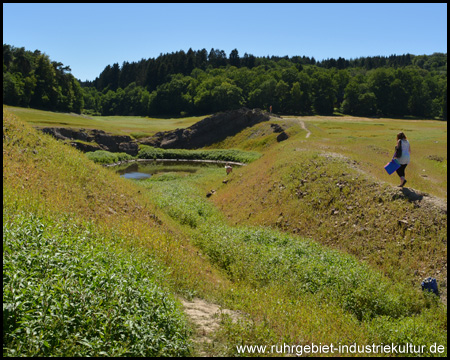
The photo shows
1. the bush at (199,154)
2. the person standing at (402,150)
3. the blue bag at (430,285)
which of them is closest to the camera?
the blue bag at (430,285)

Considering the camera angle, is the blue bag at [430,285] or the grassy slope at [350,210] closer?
the blue bag at [430,285]

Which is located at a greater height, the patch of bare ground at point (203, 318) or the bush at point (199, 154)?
the bush at point (199, 154)

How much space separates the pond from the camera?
5616 centimetres

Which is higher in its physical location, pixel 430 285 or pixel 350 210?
pixel 350 210

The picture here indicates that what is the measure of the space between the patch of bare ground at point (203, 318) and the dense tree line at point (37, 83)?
4544 inches

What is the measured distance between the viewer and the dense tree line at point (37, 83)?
4348 inches

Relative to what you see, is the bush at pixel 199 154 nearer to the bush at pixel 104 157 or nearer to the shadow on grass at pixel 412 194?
the bush at pixel 104 157

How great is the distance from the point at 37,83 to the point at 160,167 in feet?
266

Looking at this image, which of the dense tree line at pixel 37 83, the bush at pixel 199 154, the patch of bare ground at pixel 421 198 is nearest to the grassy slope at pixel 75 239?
the patch of bare ground at pixel 421 198

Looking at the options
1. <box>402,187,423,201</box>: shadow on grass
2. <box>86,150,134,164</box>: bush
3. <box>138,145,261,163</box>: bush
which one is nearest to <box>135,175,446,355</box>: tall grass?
<box>402,187,423,201</box>: shadow on grass

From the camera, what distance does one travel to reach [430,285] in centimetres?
1311

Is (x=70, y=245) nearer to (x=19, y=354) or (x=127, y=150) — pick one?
(x=19, y=354)

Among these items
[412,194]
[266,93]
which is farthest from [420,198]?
[266,93]

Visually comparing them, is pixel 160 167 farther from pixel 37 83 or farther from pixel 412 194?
pixel 37 83
